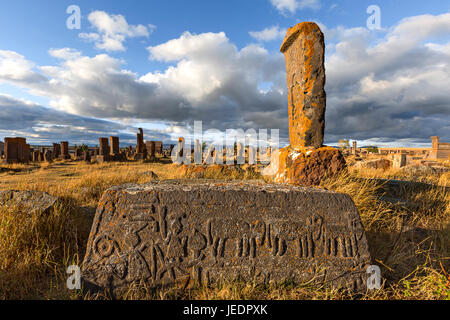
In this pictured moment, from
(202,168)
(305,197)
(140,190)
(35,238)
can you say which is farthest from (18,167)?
(305,197)

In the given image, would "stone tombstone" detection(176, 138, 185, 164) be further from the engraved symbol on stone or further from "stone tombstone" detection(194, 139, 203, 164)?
the engraved symbol on stone

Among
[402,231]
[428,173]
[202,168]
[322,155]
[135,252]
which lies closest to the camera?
[135,252]

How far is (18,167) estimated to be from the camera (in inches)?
592

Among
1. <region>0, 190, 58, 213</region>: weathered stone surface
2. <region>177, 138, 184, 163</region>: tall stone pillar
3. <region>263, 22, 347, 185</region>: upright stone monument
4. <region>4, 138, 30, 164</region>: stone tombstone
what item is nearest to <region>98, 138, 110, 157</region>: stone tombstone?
<region>4, 138, 30, 164</region>: stone tombstone

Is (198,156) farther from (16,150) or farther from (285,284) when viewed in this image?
(285,284)

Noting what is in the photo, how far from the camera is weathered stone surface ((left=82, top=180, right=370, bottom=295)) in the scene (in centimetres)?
205

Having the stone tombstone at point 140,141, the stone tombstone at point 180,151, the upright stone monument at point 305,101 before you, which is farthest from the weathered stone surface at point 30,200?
the stone tombstone at point 140,141

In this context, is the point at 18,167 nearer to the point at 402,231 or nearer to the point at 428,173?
the point at 402,231

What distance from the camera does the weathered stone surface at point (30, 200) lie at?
3.20 metres

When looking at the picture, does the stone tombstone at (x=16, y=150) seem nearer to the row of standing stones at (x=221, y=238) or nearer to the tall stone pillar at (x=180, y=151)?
the tall stone pillar at (x=180, y=151)

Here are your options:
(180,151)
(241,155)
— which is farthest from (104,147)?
(241,155)

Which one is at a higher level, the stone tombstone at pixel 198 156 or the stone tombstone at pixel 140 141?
the stone tombstone at pixel 140 141
